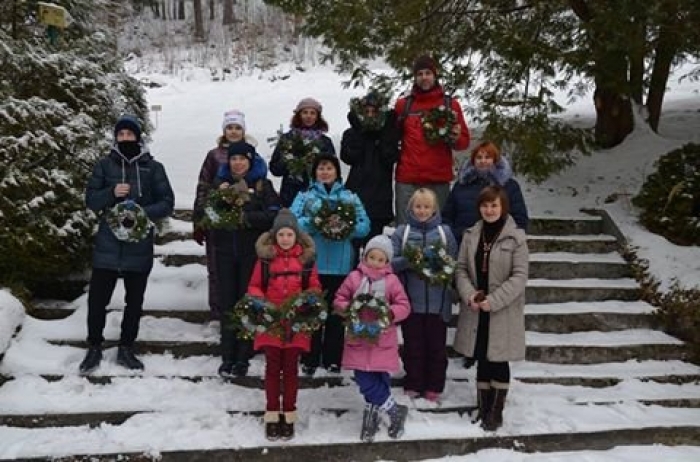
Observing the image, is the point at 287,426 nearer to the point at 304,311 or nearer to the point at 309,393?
the point at 309,393

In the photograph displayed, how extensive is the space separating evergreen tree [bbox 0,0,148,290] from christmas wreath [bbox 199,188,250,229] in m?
1.43

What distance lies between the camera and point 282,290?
14.2 ft

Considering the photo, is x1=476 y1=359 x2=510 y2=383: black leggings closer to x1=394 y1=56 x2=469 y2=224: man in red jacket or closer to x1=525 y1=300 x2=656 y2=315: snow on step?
x1=525 y1=300 x2=656 y2=315: snow on step

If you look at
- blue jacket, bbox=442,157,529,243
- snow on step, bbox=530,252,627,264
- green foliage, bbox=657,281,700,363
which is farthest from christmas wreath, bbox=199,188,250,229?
green foliage, bbox=657,281,700,363

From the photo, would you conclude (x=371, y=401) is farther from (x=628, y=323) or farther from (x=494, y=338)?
(x=628, y=323)

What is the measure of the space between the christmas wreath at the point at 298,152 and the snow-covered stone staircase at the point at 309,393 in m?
1.48

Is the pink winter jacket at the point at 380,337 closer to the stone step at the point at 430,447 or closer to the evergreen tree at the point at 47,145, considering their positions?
the stone step at the point at 430,447

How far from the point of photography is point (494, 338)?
175 inches

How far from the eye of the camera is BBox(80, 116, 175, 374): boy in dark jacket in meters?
4.81

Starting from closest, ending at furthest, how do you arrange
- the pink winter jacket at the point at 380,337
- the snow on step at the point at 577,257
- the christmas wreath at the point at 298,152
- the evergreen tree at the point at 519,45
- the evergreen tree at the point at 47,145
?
the pink winter jacket at the point at 380,337
the christmas wreath at the point at 298,152
the evergreen tree at the point at 47,145
the evergreen tree at the point at 519,45
the snow on step at the point at 577,257

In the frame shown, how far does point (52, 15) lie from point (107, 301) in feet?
8.98

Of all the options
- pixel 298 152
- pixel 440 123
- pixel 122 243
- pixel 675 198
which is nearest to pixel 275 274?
pixel 298 152

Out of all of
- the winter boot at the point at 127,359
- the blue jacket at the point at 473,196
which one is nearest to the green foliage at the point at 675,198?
the blue jacket at the point at 473,196

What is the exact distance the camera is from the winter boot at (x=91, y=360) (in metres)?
4.78
